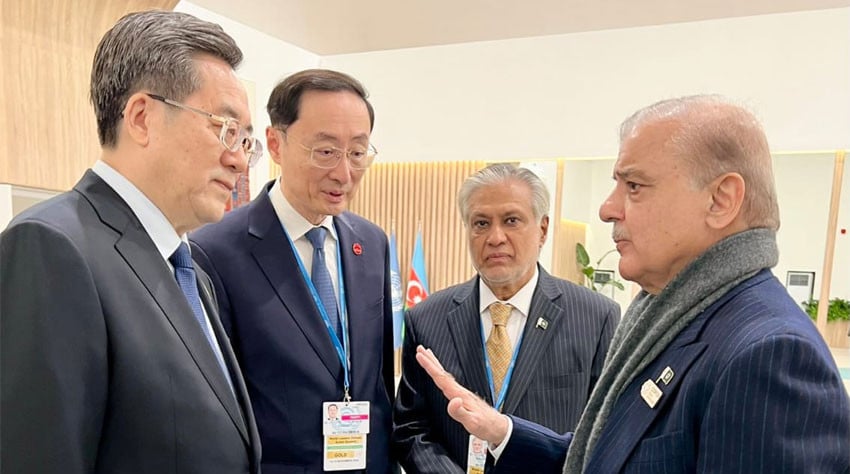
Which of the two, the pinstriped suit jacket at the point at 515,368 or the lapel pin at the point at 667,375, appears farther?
the pinstriped suit jacket at the point at 515,368

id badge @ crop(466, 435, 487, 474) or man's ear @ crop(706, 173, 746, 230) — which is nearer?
man's ear @ crop(706, 173, 746, 230)

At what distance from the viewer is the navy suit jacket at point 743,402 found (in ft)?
2.86

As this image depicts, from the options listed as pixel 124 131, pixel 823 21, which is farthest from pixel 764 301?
pixel 823 21

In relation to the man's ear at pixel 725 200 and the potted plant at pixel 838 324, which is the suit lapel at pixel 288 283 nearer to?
the man's ear at pixel 725 200

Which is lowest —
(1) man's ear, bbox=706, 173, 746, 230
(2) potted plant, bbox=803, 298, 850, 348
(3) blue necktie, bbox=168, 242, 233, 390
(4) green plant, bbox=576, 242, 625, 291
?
(2) potted plant, bbox=803, 298, 850, 348

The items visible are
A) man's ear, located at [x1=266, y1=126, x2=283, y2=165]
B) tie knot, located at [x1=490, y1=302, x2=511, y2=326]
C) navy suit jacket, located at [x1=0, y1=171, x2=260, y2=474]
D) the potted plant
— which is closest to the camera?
navy suit jacket, located at [x1=0, y1=171, x2=260, y2=474]

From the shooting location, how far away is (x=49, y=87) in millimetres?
1459

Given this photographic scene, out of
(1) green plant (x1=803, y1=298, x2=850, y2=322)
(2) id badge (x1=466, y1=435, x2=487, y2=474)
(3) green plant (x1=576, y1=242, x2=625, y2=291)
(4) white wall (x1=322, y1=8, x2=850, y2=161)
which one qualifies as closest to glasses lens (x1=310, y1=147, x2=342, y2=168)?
(2) id badge (x1=466, y1=435, x2=487, y2=474)

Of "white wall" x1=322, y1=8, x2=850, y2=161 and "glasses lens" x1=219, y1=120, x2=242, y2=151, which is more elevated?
→ "white wall" x1=322, y1=8, x2=850, y2=161

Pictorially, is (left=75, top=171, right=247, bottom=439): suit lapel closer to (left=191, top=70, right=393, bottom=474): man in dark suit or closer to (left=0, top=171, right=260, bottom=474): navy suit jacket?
(left=0, top=171, right=260, bottom=474): navy suit jacket

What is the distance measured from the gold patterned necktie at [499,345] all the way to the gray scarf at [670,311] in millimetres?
604

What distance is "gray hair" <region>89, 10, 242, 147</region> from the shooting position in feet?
3.76

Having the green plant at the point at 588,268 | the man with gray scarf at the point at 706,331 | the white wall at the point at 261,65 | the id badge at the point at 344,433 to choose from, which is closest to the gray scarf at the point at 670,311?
the man with gray scarf at the point at 706,331

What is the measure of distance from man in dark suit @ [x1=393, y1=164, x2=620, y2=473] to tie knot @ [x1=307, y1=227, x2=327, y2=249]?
0.48 metres
